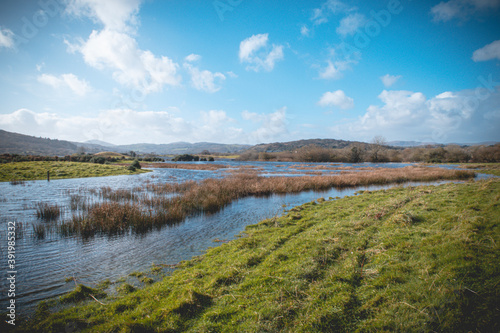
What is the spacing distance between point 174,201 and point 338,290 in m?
15.7

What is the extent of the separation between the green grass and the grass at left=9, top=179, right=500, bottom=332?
3785cm

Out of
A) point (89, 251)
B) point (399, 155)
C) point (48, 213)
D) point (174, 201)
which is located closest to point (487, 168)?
point (399, 155)

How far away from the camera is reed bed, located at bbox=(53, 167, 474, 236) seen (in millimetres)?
13141

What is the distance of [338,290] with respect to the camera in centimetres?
524

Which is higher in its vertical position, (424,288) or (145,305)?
(424,288)

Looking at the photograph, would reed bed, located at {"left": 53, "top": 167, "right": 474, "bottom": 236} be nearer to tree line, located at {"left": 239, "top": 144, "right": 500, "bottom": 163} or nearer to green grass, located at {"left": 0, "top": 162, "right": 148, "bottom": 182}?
green grass, located at {"left": 0, "top": 162, "right": 148, "bottom": 182}

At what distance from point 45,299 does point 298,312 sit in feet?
26.6

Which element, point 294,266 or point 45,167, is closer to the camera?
point 294,266

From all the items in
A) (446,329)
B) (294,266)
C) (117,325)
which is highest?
(446,329)

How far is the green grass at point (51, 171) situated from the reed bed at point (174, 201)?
20.3 meters

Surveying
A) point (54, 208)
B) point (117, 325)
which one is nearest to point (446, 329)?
point (117, 325)

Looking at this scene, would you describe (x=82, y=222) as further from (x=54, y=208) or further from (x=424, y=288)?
(x=424, y=288)

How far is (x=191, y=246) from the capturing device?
36.6ft

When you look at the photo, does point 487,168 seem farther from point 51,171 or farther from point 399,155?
point 51,171
